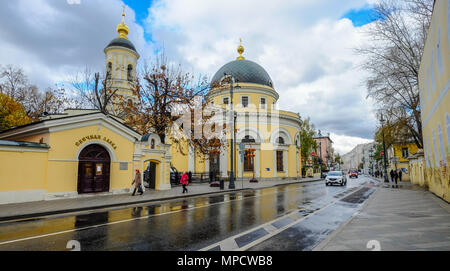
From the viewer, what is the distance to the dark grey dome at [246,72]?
130 ft

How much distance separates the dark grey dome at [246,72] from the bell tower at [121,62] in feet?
43.9

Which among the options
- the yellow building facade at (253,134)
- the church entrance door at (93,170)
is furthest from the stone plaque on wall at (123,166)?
the yellow building facade at (253,134)

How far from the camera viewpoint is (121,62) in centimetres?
3378

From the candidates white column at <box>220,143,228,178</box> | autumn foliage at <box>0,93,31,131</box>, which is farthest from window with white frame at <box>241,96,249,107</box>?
autumn foliage at <box>0,93,31,131</box>

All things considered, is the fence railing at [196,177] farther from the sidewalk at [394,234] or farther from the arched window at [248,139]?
the sidewalk at [394,234]

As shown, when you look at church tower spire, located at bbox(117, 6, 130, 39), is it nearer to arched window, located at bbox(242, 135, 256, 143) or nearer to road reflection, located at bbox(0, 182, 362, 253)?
arched window, located at bbox(242, 135, 256, 143)

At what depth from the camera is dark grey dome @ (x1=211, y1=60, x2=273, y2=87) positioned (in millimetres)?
39625

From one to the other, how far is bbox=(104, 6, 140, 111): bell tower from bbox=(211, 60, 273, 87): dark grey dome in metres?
13.4

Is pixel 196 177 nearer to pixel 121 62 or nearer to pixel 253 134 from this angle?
pixel 253 134
